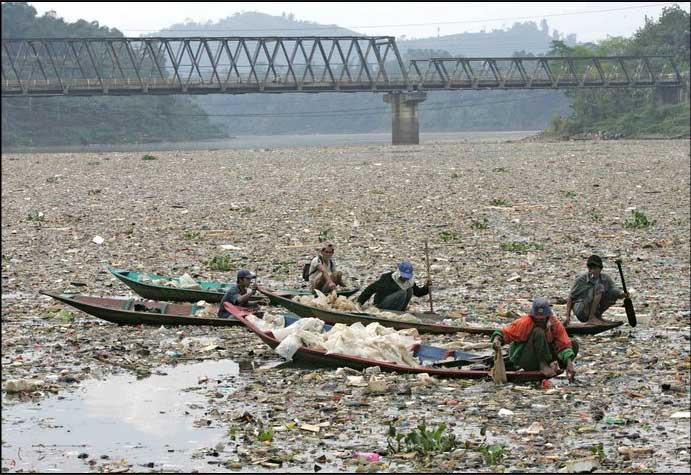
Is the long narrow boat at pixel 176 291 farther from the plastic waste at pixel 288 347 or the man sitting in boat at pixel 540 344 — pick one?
the man sitting in boat at pixel 540 344

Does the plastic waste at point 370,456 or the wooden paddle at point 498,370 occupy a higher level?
the wooden paddle at point 498,370

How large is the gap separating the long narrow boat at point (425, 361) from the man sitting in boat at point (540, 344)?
126 millimetres

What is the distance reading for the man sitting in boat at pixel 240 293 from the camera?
14.6 m

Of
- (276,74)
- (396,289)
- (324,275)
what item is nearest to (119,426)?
(396,289)

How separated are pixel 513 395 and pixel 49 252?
44.0 ft

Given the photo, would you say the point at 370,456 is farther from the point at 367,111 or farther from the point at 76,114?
the point at 367,111

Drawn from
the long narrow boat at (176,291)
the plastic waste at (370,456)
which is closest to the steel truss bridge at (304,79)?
the long narrow boat at (176,291)

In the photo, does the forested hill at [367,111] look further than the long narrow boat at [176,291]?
Yes

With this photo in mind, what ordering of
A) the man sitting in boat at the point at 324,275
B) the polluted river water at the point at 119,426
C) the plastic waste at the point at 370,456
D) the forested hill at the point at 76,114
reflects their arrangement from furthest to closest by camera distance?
1. the forested hill at the point at 76,114
2. the man sitting in boat at the point at 324,275
3. the polluted river water at the point at 119,426
4. the plastic waste at the point at 370,456

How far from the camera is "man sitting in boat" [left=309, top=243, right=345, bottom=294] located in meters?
15.5

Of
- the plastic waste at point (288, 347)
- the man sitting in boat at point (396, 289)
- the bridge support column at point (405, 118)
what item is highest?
the bridge support column at point (405, 118)

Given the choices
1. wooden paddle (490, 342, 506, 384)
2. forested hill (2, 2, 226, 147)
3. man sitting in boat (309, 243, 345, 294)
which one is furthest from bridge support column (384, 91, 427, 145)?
wooden paddle (490, 342, 506, 384)

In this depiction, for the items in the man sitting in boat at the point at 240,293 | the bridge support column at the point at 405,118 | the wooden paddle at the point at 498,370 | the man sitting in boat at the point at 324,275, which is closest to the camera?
the wooden paddle at the point at 498,370

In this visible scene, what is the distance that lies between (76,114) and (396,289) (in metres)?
98.9
